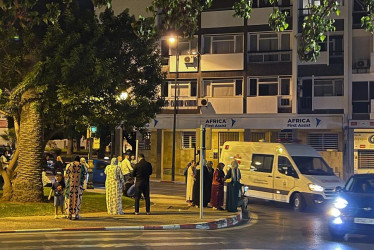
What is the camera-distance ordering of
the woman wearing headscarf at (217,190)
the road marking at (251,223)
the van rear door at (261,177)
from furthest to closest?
the van rear door at (261,177)
the woman wearing headscarf at (217,190)
the road marking at (251,223)

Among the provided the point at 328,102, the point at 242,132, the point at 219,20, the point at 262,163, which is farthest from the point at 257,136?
the point at 262,163

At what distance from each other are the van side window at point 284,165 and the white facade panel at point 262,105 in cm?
1500

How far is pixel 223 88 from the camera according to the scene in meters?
37.6

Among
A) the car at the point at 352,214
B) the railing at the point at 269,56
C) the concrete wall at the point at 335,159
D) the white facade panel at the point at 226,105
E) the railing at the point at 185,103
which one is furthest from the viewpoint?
the railing at the point at 185,103

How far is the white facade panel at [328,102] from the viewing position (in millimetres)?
34812

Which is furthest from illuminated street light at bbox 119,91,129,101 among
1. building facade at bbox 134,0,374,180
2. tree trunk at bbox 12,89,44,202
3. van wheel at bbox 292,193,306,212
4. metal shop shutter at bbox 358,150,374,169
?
metal shop shutter at bbox 358,150,374,169

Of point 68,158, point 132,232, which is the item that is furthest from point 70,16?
point 68,158

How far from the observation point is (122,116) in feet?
60.3

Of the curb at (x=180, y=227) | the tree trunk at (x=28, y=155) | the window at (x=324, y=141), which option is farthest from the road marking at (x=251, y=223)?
the window at (x=324, y=141)

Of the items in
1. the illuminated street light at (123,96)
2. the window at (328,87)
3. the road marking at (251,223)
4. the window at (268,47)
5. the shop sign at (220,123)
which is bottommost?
the road marking at (251,223)

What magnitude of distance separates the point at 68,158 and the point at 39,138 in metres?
35.1

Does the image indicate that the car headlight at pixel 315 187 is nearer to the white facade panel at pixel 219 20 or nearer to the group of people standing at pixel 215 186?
the group of people standing at pixel 215 186

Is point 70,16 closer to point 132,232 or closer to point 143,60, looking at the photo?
point 143,60

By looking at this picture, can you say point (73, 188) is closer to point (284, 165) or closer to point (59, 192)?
point (59, 192)
